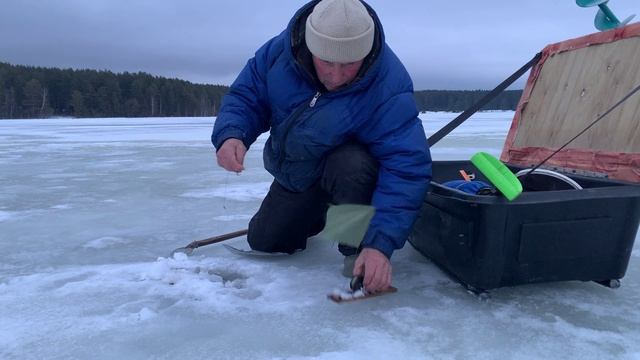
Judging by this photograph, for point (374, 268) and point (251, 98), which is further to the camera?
point (251, 98)

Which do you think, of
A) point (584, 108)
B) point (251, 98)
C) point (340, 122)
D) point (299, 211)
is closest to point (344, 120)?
point (340, 122)

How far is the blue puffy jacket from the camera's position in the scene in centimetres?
152

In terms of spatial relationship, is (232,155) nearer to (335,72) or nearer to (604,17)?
(335,72)

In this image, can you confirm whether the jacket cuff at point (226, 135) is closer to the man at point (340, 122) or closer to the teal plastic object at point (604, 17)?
the man at point (340, 122)

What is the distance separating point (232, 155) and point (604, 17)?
5.95 ft

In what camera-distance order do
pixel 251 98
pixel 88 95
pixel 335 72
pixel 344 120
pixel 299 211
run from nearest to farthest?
1. pixel 335 72
2. pixel 344 120
3. pixel 251 98
4. pixel 299 211
5. pixel 88 95

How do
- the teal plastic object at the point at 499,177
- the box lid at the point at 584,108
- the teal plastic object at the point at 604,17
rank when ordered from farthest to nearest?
the teal plastic object at the point at 604,17, the box lid at the point at 584,108, the teal plastic object at the point at 499,177

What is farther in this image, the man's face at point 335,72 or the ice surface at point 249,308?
the man's face at point 335,72

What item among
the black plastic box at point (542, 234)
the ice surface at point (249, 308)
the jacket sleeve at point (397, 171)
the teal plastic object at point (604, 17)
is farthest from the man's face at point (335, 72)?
the teal plastic object at point (604, 17)

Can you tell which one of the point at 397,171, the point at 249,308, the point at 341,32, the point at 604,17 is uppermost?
the point at 604,17

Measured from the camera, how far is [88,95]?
4722 centimetres

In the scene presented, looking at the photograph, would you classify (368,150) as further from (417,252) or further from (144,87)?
(144,87)

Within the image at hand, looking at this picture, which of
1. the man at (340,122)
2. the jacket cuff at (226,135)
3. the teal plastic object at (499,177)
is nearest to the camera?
the teal plastic object at (499,177)

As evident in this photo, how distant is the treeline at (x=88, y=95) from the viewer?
44656 mm
